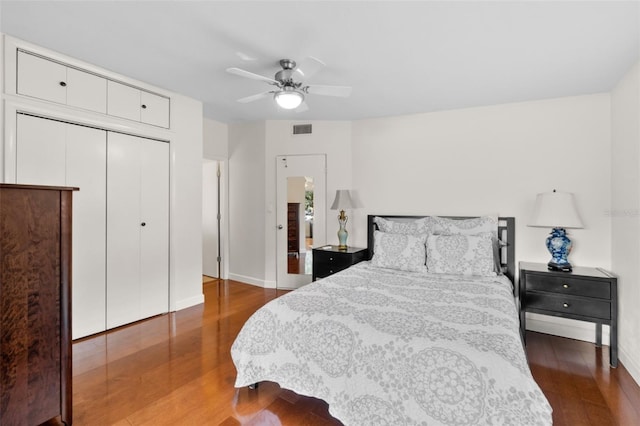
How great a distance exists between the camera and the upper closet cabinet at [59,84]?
2.50m

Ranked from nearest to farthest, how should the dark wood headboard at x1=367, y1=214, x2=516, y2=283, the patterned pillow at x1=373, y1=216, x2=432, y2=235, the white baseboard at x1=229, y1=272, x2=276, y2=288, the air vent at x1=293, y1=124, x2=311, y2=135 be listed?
1. the dark wood headboard at x1=367, y1=214, x2=516, y2=283
2. the patterned pillow at x1=373, y1=216, x2=432, y2=235
3. the air vent at x1=293, y1=124, x2=311, y2=135
4. the white baseboard at x1=229, y1=272, x2=276, y2=288

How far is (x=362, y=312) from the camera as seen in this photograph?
6.22 feet

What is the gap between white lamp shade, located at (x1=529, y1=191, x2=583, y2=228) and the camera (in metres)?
2.85

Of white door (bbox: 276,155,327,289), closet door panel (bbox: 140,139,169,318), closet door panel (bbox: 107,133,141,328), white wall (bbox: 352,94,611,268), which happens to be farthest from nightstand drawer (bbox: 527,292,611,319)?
closet door panel (bbox: 107,133,141,328)

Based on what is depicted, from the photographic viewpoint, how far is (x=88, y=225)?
2918 mm

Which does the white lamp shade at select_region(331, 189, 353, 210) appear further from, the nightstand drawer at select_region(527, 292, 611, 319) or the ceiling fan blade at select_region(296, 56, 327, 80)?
the nightstand drawer at select_region(527, 292, 611, 319)

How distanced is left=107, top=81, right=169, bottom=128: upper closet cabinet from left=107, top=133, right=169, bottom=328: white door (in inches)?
8.9

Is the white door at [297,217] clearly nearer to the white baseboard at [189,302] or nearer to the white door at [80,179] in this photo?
the white baseboard at [189,302]

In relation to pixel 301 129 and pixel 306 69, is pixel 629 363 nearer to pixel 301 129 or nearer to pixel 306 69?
pixel 306 69

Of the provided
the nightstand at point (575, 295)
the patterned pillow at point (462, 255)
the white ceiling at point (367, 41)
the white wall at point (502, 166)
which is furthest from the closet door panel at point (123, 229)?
the nightstand at point (575, 295)

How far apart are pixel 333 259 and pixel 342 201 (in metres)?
0.76

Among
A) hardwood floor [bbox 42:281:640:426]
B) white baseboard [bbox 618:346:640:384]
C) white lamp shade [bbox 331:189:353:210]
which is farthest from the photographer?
white lamp shade [bbox 331:189:353:210]

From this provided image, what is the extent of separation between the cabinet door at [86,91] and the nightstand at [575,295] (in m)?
4.28

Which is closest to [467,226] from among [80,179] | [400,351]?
[400,351]
